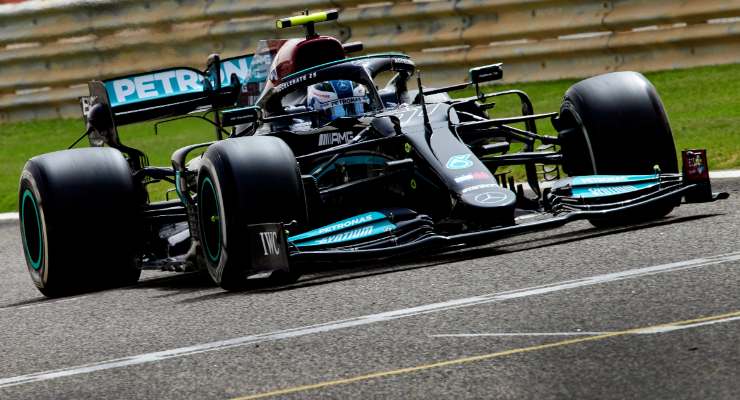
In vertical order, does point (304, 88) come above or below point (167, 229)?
above

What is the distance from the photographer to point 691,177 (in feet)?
28.0

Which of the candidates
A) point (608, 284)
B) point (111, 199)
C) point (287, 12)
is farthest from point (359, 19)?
point (608, 284)

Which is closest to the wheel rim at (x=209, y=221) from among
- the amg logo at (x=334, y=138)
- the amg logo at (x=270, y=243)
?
the amg logo at (x=270, y=243)

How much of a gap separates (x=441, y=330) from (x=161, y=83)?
5503 millimetres

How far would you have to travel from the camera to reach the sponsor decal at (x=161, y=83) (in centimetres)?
1101

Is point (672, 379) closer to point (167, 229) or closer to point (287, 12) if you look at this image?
point (167, 229)

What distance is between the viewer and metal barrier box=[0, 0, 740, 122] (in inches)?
609

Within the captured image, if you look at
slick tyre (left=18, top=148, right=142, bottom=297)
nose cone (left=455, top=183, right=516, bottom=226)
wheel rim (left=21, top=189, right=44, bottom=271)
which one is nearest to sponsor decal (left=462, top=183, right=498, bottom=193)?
nose cone (left=455, top=183, right=516, bottom=226)

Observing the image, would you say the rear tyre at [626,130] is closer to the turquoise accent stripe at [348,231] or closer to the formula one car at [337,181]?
the formula one car at [337,181]

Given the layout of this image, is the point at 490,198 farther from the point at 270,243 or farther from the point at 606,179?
the point at 270,243

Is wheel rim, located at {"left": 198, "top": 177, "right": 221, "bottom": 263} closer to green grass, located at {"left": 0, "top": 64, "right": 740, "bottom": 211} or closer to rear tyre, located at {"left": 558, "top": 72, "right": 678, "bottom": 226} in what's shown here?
rear tyre, located at {"left": 558, "top": 72, "right": 678, "bottom": 226}

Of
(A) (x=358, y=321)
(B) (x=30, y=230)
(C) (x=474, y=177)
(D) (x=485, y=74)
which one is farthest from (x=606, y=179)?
(B) (x=30, y=230)

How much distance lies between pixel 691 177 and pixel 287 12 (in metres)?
9.84

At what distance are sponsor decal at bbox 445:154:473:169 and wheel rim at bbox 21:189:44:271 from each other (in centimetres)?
260
